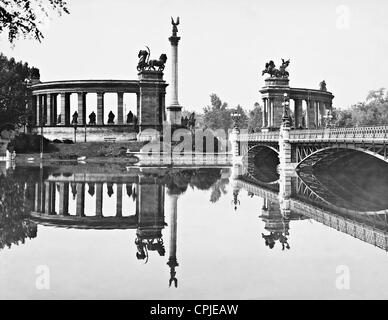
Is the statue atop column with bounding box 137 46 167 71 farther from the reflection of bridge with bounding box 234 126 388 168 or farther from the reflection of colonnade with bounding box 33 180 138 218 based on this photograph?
the reflection of colonnade with bounding box 33 180 138 218

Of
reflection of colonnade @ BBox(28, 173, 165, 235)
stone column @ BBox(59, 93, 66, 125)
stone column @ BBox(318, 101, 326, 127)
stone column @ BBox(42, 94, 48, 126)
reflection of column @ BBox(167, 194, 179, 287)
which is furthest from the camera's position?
stone column @ BBox(318, 101, 326, 127)

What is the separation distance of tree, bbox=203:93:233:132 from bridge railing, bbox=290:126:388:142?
335ft

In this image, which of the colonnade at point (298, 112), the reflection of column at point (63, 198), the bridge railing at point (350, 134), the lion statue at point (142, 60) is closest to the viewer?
the reflection of column at point (63, 198)

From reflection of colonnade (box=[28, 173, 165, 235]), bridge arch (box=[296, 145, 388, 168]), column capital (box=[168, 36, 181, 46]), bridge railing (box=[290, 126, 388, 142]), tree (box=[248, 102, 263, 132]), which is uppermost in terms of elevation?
column capital (box=[168, 36, 181, 46])

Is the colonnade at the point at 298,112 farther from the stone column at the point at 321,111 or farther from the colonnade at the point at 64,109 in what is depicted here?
the colonnade at the point at 64,109

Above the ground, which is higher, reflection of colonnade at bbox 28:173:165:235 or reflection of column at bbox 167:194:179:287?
reflection of colonnade at bbox 28:173:165:235

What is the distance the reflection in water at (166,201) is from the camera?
870 inches

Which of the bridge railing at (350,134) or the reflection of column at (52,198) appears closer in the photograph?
the reflection of column at (52,198)

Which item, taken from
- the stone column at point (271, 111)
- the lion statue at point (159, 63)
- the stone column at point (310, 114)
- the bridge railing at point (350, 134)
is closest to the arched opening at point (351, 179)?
the bridge railing at point (350, 134)

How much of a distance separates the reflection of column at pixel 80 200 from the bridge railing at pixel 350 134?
1799 cm

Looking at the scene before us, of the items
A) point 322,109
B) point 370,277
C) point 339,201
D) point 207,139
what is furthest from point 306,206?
point 322,109

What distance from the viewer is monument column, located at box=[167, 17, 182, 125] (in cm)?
8750

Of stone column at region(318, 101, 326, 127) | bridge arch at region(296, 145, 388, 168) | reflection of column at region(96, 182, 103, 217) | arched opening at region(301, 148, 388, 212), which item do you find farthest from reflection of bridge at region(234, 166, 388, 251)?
stone column at region(318, 101, 326, 127)
